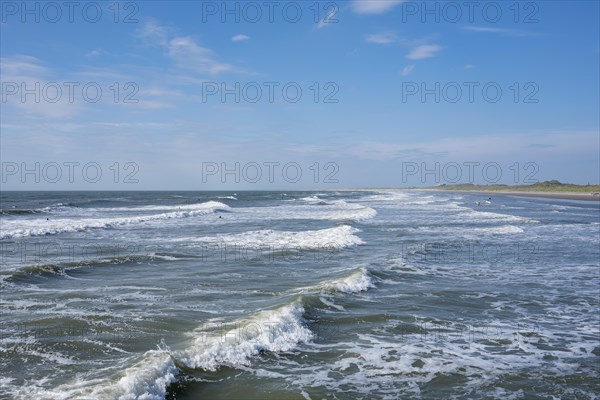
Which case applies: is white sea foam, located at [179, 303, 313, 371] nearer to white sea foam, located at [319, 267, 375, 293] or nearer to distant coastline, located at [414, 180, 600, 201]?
white sea foam, located at [319, 267, 375, 293]

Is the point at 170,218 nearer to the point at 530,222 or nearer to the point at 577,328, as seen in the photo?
the point at 530,222

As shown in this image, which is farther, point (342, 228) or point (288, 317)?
point (342, 228)

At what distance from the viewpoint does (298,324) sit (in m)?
9.45

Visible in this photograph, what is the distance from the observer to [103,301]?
11422mm

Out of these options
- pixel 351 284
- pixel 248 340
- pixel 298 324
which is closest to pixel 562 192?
pixel 351 284

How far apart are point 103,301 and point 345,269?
25.0 feet

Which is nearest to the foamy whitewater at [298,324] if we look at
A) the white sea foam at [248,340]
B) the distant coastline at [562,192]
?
the white sea foam at [248,340]

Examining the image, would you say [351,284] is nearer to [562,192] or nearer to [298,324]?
[298,324]

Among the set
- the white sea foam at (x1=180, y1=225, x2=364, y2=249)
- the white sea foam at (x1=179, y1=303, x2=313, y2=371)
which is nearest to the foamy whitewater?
the white sea foam at (x1=179, y1=303, x2=313, y2=371)

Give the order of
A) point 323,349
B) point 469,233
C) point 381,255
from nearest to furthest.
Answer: point 323,349
point 381,255
point 469,233

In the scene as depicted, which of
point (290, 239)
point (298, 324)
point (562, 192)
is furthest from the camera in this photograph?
point (562, 192)

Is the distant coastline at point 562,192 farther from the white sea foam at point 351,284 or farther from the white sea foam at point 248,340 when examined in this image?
the white sea foam at point 248,340


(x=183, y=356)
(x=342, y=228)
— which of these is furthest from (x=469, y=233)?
(x=183, y=356)

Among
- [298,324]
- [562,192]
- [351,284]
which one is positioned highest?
[562,192]
